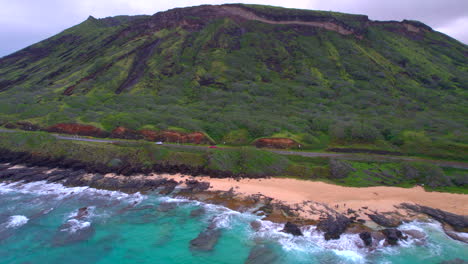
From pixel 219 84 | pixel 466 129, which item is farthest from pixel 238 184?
pixel 219 84

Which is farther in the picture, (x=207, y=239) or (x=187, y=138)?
(x=187, y=138)

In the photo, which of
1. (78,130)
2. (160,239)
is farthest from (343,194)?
(78,130)

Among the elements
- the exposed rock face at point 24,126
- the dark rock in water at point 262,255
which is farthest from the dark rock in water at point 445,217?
the exposed rock face at point 24,126

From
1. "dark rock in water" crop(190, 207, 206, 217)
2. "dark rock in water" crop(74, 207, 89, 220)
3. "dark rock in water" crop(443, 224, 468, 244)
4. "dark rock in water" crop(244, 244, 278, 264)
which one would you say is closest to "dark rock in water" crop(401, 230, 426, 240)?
"dark rock in water" crop(443, 224, 468, 244)

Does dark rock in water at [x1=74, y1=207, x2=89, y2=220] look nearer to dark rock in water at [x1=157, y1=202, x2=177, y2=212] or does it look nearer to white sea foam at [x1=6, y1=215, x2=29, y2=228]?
white sea foam at [x1=6, y1=215, x2=29, y2=228]

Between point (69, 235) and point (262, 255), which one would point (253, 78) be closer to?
point (262, 255)

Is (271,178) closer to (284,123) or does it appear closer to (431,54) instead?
(284,123)

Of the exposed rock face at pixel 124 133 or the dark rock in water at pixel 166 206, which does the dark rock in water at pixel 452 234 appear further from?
the exposed rock face at pixel 124 133
